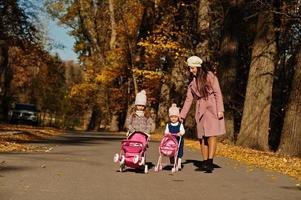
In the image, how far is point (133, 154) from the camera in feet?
35.9

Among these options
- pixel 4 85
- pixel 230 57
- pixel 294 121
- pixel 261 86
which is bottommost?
pixel 294 121

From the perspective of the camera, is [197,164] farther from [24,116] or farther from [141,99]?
[24,116]

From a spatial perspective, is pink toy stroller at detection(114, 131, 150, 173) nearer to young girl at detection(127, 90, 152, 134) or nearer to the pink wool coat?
young girl at detection(127, 90, 152, 134)

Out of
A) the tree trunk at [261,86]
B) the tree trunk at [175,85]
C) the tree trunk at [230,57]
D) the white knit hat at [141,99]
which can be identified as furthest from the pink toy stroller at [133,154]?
the tree trunk at [175,85]

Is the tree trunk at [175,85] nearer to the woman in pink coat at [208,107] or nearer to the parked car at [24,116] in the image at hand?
the parked car at [24,116]

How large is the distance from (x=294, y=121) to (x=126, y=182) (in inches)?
391

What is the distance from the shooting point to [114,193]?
821 cm

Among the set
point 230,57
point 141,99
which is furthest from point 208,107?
point 230,57

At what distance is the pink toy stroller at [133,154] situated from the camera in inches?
429

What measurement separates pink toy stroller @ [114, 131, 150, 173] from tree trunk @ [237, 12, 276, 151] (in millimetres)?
10870

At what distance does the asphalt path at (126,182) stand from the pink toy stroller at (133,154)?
7.1 inches

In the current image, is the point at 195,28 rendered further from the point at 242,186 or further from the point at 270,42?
the point at 242,186

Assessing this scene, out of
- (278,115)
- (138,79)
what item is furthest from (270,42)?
(138,79)

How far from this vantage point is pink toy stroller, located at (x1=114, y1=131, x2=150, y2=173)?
429 inches
